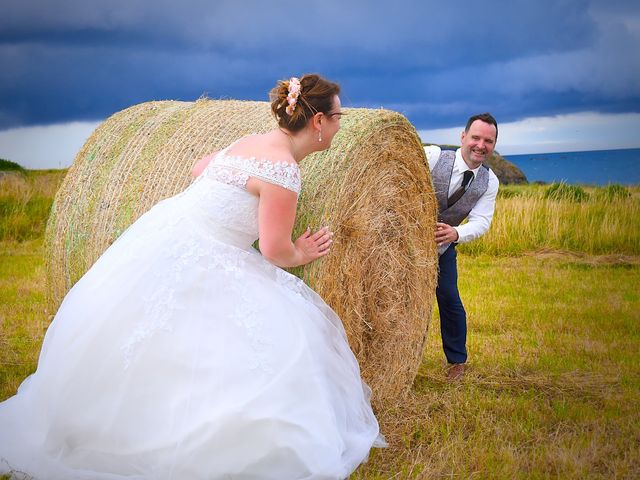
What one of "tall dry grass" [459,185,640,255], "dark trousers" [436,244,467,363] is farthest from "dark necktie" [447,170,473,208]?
"tall dry grass" [459,185,640,255]

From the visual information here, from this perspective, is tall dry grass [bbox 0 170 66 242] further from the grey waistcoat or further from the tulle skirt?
the tulle skirt

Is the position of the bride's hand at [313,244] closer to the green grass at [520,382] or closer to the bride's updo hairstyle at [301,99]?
the bride's updo hairstyle at [301,99]

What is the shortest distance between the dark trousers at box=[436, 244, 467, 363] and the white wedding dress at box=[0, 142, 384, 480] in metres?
1.94

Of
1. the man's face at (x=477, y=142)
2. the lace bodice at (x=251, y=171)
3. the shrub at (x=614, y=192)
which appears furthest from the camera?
the shrub at (x=614, y=192)

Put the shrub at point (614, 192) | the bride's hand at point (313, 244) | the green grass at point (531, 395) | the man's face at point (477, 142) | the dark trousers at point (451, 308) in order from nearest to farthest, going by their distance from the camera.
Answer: the bride's hand at point (313, 244), the green grass at point (531, 395), the man's face at point (477, 142), the dark trousers at point (451, 308), the shrub at point (614, 192)

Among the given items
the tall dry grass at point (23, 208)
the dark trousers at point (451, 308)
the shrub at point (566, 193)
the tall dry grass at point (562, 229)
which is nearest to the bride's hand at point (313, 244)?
the dark trousers at point (451, 308)

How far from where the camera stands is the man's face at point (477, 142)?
5.35 m

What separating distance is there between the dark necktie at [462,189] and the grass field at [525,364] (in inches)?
51.5

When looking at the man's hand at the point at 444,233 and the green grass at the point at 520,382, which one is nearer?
the green grass at the point at 520,382

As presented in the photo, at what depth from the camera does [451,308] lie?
5.77 m

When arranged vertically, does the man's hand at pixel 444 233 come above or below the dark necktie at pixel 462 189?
below

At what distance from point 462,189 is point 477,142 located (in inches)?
15.2

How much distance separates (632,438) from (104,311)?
3.13 metres

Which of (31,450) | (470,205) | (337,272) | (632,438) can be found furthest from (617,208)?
(31,450)
